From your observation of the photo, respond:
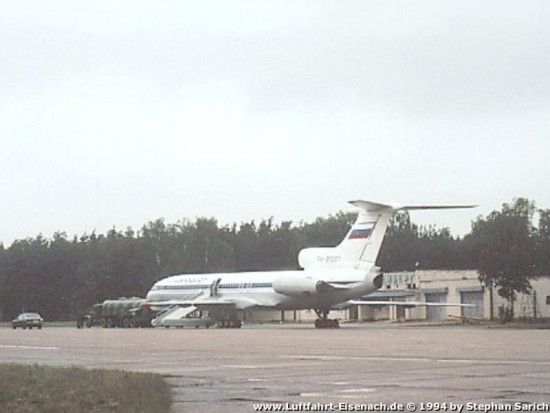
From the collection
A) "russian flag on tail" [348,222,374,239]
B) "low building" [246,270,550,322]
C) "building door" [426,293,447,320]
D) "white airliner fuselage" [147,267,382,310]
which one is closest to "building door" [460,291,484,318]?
"low building" [246,270,550,322]

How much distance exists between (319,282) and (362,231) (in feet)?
14.3

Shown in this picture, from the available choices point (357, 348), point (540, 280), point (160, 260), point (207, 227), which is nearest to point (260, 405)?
point (357, 348)

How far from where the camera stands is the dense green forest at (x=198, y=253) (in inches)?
3438

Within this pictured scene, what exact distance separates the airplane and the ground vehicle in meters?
6.62

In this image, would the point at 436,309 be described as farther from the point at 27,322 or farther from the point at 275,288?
the point at 27,322

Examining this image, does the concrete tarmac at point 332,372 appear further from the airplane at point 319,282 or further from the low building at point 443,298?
the low building at point 443,298

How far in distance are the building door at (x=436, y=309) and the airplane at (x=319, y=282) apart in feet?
84.1

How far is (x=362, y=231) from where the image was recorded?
222ft

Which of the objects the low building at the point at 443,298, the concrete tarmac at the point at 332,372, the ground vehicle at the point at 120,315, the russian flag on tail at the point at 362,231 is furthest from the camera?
the low building at the point at 443,298

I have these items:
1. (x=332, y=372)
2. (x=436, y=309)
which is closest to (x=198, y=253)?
(x=436, y=309)

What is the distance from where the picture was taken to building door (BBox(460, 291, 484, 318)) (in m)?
94.6

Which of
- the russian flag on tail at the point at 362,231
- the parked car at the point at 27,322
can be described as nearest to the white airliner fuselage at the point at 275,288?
the russian flag on tail at the point at 362,231

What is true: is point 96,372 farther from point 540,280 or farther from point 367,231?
point 540,280

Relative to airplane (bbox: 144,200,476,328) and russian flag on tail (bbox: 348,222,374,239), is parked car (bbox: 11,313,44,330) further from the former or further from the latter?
russian flag on tail (bbox: 348,222,374,239)
